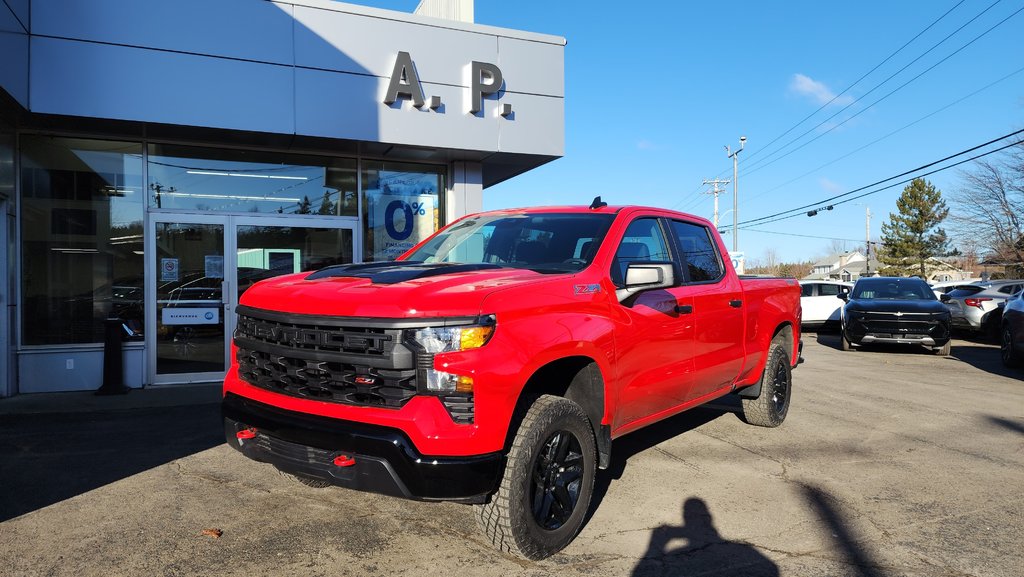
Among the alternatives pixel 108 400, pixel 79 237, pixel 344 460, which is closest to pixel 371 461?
pixel 344 460

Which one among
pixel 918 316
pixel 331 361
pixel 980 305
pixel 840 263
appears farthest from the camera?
pixel 840 263

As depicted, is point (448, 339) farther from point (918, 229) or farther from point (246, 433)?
point (918, 229)

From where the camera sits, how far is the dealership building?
26.0 ft

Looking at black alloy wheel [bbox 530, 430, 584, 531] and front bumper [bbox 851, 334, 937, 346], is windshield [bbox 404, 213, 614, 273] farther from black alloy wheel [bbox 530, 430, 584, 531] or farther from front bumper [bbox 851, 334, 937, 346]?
front bumper [bbox 851, 334, 937, 346]

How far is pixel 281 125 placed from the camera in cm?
858

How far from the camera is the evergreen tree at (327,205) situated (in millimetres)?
9867

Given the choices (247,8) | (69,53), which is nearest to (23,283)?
(69,53)

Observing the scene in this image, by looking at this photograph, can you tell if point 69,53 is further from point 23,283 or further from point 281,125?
point 23,283

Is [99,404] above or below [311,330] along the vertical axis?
below

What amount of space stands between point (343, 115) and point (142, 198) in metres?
2.88

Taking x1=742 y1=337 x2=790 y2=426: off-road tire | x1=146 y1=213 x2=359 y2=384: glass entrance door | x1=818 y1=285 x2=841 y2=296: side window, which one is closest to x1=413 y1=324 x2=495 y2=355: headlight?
x1=742 y1=337 x2=790 y2=426: off-road tire

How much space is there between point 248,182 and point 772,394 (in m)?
7.34

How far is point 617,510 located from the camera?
421cm

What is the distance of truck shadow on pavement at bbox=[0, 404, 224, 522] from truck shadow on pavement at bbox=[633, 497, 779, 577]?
3.69 metres
